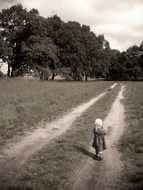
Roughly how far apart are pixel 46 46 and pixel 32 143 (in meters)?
56.0

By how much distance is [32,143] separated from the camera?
1281 centimetres

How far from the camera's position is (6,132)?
48.7 ft

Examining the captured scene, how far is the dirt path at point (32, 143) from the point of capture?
10530 millimetres

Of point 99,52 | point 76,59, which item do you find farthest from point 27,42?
point 99,52

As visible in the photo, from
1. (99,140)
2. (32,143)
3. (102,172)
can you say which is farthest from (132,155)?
(32,143)

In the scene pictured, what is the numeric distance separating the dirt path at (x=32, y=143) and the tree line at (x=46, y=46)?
46.7m

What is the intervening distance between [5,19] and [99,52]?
38.1 metres

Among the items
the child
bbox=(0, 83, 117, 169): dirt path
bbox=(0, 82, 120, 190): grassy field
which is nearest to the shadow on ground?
bbox=(0, 82, 120, 190): grassy field

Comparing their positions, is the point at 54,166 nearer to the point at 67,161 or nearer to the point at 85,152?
the point at 67,161

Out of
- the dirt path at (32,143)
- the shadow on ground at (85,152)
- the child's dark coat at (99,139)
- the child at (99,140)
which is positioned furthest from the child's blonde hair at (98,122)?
the dirt path at (32,143)

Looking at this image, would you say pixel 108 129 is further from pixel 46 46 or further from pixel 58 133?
pixel 46 46

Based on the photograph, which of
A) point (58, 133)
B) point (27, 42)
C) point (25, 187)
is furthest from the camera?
point (27, 42)

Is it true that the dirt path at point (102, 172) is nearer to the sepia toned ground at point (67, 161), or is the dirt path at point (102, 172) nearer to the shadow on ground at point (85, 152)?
the sepia toned ground at point (67, 161)

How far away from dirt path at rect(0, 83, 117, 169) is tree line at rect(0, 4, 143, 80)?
4674 centimetres
